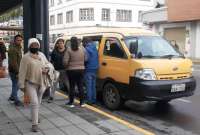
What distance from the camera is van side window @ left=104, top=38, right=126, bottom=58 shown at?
9.41 m

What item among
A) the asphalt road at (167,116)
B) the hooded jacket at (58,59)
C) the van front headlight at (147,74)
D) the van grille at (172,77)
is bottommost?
the asphalt road at (167,116)

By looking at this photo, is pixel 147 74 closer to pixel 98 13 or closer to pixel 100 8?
pixel 98 13

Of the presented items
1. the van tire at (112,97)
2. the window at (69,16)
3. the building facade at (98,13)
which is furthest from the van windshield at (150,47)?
the window at (69,16)

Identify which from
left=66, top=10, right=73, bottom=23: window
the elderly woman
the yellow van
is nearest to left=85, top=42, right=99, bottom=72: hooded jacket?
the yellow van

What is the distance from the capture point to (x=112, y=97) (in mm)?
9594

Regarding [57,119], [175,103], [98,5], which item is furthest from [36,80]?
[98,5]

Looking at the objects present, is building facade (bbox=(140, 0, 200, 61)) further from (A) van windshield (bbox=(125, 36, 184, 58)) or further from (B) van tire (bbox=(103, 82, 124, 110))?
(B) van tire (bbox=(103, 82, 124, 110))

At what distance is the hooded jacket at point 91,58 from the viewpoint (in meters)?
9.75

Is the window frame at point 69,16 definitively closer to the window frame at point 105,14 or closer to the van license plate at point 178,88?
the window frame at point 105,14

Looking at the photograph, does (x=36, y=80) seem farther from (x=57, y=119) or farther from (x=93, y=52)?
(x=93, y=52)

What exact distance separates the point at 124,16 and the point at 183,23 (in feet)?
99.2

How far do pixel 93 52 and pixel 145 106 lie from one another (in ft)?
6.62

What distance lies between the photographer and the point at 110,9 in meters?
61.7

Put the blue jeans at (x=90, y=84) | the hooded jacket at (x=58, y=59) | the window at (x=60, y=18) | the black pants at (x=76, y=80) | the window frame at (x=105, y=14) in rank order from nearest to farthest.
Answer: the black pants at (x=76, y=80) < the blue jeans at (x=90, y=84) < the hooded jacket at (x=58, y=59) < the window frame at (x=105, y=14) < the window at (x=60, y=18)
